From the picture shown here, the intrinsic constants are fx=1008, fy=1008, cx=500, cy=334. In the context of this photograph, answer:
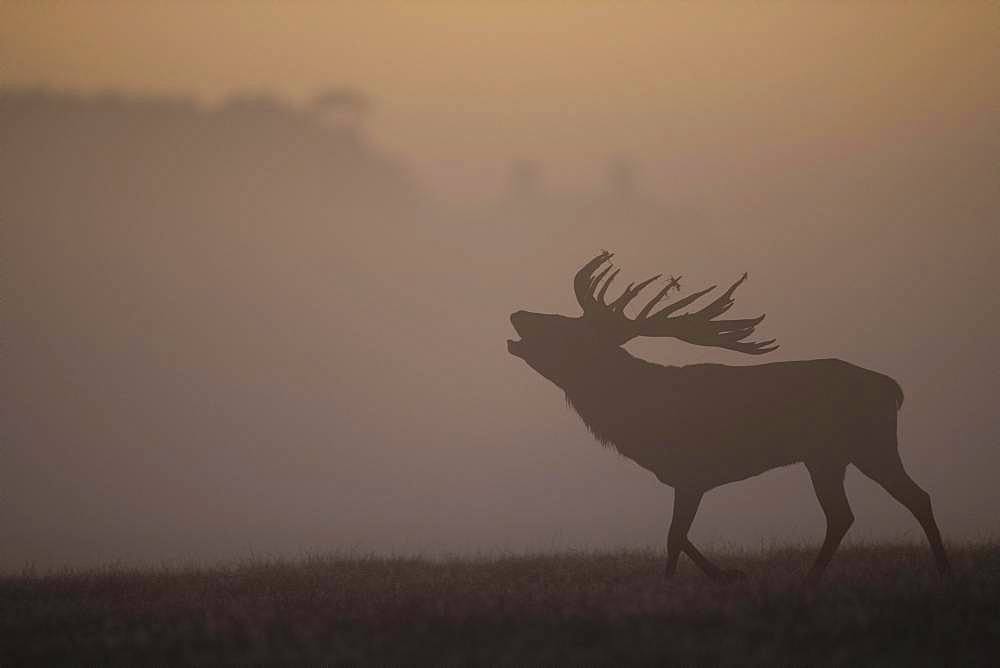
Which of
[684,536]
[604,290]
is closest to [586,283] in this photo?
[604,290]

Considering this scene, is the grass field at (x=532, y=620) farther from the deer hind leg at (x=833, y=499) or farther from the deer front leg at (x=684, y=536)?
the deer hind leg at (x=833, y=499)

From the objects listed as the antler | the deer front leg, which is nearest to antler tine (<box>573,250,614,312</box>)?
the antler

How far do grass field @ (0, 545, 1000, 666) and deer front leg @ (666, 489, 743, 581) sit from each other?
0.54 ft

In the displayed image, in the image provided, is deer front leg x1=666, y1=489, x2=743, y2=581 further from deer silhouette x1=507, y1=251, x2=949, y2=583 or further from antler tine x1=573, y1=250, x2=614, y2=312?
antler tine x1=573, y1=250, x2=614, y2=312

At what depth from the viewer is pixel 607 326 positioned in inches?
370

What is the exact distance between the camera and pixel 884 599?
663 centimetres

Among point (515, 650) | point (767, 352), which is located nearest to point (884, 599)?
point (515, 650)

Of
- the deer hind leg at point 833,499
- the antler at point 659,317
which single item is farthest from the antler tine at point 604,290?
the deer hind leg at point 833,499

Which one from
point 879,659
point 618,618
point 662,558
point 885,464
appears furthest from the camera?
point 662,558

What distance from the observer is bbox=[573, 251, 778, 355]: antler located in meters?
9.39

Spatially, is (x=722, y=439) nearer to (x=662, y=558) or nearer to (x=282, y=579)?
(x=662, y=558)

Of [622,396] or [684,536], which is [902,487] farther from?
[622,396]

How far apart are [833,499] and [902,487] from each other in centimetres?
56

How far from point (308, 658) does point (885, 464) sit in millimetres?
5188
